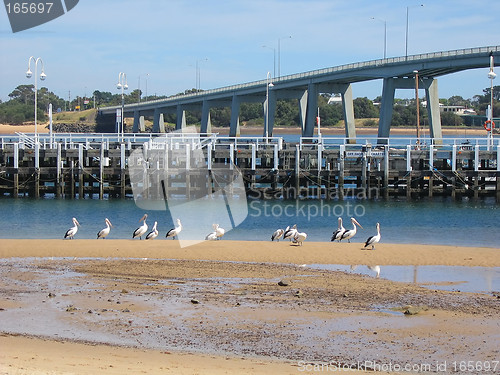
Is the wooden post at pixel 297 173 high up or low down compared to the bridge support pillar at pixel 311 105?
→ down

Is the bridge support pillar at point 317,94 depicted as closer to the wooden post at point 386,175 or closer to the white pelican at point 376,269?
the wooden post at point 386,175

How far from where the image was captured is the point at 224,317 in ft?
44.3

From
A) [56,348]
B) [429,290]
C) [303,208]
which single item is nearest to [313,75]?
[303,208]

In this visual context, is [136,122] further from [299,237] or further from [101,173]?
[299,237]

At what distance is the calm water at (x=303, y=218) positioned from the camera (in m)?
29.2

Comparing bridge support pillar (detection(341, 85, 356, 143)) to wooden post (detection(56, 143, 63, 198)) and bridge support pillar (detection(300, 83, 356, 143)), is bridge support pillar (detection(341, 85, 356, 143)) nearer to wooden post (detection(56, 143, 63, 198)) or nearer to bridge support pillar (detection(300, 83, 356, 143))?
bridge support pillar (detection(300, 83, 356, 143))

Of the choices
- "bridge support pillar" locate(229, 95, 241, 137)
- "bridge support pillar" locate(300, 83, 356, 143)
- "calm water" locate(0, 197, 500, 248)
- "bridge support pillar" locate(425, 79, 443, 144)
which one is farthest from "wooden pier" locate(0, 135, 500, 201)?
"bridge support pillar" locate(229, 95, 241, 137)

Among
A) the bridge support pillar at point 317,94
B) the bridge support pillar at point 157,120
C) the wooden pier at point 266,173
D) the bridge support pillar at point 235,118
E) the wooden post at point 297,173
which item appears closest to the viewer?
the wooden post at point 297,173

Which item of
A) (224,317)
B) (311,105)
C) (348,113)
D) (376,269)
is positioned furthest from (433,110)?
(224,317)

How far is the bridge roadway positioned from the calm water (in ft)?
61.6

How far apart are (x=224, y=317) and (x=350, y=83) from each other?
66.9 m

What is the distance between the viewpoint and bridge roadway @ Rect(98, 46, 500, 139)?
58.9 metres

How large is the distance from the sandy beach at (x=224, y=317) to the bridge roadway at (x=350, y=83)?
40500 millimetres

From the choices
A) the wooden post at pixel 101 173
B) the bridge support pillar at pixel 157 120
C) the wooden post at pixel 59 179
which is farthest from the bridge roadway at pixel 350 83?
the wooden post at pixel 59 179
